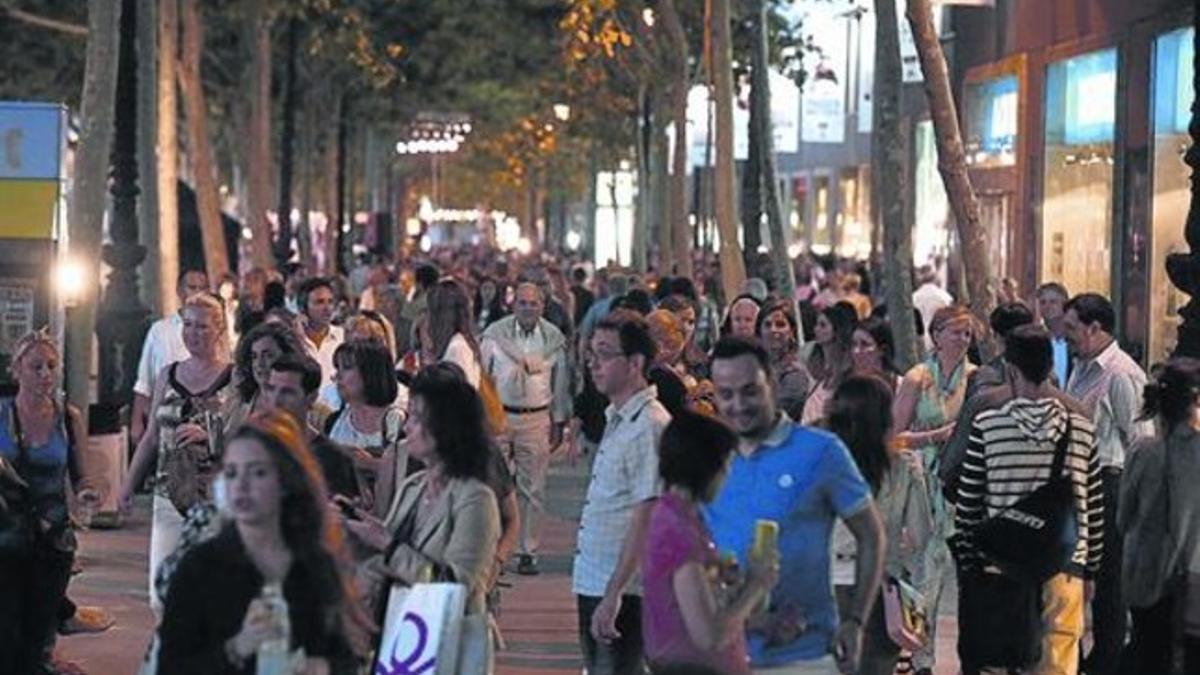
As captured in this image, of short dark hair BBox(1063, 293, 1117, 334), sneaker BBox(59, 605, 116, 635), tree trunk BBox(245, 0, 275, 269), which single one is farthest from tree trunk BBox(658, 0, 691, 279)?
short dark hair BBox(1063, 293, 1117, 334)

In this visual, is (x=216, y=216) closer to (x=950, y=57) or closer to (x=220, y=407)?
(x=950, y=57)

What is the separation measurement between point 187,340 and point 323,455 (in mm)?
3230

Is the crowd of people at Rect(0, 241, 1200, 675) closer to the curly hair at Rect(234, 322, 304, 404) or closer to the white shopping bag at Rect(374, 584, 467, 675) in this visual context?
the curly hair at Rect(234, 322, 304, 404)

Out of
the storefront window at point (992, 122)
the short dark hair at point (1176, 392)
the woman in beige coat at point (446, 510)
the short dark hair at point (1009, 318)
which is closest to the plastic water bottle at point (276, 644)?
the woman in beige coat at point (446, 510)

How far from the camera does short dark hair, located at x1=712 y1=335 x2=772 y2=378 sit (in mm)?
8539

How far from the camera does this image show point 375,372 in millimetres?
11094

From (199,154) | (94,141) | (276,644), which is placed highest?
(199,154)

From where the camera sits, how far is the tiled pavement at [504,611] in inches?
555

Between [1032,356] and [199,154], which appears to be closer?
[1032,356]

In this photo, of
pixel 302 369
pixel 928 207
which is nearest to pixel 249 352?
pixel 302 369

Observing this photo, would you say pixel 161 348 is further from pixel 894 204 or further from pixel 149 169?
pixel 149 169

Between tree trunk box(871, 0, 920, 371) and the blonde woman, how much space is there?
8.07 metres

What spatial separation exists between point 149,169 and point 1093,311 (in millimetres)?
18732

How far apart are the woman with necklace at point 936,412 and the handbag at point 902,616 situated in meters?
1.68
